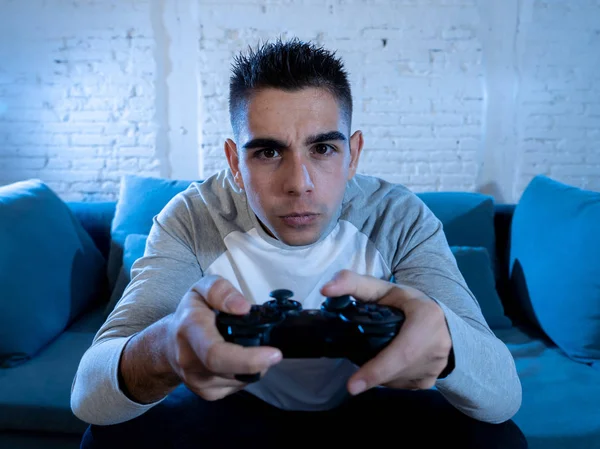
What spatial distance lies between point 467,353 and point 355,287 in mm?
216

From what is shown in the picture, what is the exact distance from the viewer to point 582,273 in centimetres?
158

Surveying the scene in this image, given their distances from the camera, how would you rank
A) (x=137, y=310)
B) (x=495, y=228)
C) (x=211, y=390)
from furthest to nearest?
1. (x=495, y=228)
2. (x=137, y=310)
3. (x=211, y=390)

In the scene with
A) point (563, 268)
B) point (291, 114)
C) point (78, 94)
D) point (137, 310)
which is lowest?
point (563, 268)

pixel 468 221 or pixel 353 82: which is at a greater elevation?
pixel 353 82

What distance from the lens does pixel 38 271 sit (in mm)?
1668

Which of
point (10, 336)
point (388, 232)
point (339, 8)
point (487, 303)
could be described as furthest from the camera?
point (339, 8)

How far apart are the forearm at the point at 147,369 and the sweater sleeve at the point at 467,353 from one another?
0.40m

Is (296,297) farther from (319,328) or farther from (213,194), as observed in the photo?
(319,328)

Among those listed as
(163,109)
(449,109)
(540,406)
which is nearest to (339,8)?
(449,109)

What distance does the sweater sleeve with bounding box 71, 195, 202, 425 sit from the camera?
758 mm

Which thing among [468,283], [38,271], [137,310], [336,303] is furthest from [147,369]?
[468,283]

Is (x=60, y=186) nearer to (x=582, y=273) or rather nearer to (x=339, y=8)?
(x=339, y=8)

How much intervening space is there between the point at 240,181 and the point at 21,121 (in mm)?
2036

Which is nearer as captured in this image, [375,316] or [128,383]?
[375,316]
